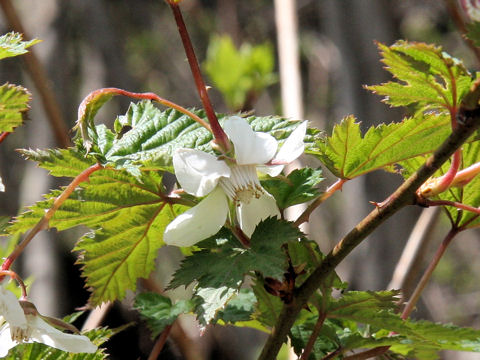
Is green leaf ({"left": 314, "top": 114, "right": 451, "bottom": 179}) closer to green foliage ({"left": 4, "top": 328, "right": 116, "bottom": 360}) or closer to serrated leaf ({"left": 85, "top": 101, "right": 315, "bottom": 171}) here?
serrated leaf ({"left": 85, "top": 101, "right": 315, "bottom": 171})

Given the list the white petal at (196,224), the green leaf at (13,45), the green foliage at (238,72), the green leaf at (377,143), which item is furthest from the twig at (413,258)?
the green foliage at (238,72)

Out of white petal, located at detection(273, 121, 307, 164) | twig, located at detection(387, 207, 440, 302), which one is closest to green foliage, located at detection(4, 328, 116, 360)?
white petal, located at detection(273, 121, 307, 164)

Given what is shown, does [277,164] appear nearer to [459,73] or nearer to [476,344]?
[459,73]

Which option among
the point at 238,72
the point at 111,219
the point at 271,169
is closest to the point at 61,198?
the point at 111,219

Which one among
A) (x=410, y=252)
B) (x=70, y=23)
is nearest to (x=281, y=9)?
(x=410, y=252)

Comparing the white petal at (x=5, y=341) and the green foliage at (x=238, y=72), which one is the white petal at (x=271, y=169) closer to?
the white petal at (x=5, y=341)

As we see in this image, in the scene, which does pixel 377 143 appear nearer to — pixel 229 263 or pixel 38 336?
pixel 229 263
